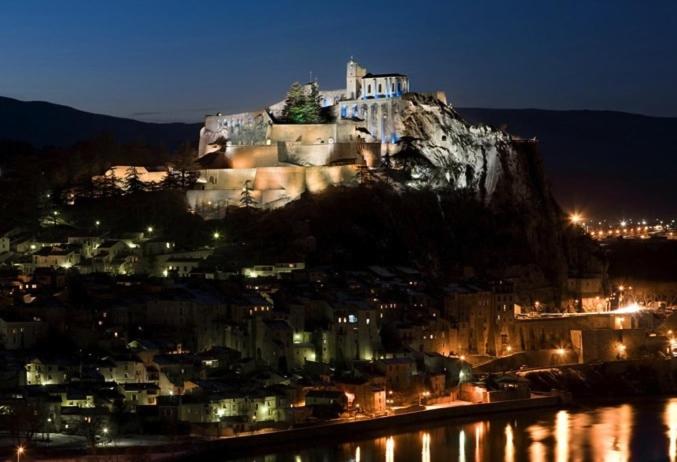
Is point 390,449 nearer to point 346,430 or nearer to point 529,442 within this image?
point 346,430

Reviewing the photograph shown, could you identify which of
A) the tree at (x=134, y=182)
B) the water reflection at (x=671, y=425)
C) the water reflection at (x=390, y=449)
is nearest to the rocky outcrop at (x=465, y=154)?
the tree at (x=134, y=182)

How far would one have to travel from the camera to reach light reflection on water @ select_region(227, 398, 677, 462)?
41344 millimetres

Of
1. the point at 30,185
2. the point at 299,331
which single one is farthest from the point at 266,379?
the point at 30,185

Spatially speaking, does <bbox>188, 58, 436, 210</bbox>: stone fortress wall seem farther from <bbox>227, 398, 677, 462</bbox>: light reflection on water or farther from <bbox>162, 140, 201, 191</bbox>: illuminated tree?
<bbox>227, 398, 677, 462</bbox>: light reflection on water

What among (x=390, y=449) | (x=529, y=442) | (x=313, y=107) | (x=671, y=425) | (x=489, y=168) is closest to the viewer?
(x=390, y=449)

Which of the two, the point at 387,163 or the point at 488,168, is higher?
the point at 387,163

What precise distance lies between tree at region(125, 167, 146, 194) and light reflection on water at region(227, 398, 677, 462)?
20302mm

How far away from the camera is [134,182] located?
2424 inches

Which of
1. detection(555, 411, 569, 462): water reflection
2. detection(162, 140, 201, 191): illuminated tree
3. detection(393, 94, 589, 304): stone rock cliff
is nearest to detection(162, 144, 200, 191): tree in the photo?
detection(162, 140, 201, 191): illuminated tree

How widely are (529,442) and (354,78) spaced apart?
26963 millimetres

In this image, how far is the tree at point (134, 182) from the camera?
61188 millimetres

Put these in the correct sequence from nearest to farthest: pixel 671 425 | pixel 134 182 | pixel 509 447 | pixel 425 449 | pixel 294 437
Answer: pixel 294 437 → pixel 425 449 → pixel 509 447 → pixel 671 425 → pixel 134 182

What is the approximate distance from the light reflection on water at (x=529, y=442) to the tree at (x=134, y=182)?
20.3 m

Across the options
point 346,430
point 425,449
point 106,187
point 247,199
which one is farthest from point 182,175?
point 425,449
